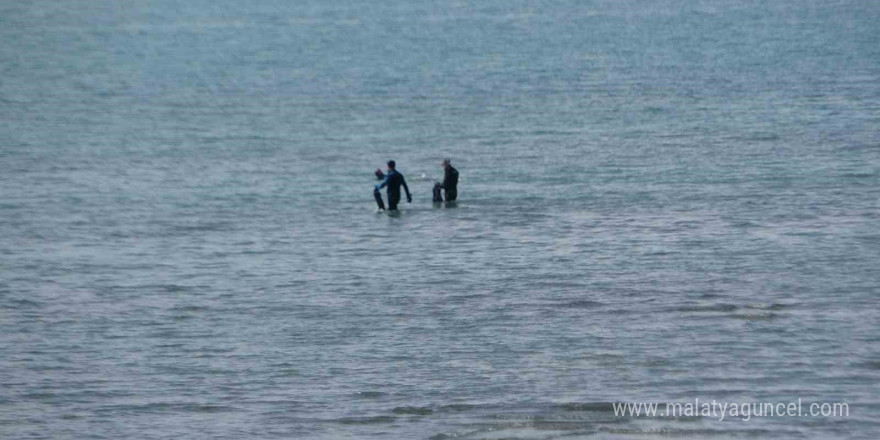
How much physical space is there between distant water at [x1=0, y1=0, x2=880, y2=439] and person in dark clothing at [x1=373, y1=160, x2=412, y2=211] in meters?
0.59

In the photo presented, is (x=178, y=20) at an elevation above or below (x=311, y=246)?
above

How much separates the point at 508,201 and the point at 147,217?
A: 1035cm

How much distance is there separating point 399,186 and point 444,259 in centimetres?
642

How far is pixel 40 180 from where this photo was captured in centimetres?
4862

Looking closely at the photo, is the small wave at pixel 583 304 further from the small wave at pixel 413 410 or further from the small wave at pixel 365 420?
the small wave at pixel 365 420

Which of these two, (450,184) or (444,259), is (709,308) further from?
(450,184)

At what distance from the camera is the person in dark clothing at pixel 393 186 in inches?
1503

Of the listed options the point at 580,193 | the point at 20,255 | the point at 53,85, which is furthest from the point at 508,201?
the point at 53,85

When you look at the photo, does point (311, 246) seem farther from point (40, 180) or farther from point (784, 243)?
point (40, 180)

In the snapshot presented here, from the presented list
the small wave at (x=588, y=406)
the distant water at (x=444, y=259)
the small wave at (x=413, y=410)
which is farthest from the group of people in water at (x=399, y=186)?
the small wave at (x=588, y=406)

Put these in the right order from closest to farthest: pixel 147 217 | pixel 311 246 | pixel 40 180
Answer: pixel 311 246
pixel 147 217
pixel 40 180

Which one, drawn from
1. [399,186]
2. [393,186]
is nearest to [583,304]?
[393,186]

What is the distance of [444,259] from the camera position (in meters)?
33.0

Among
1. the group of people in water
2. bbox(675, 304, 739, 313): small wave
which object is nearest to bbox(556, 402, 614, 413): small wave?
bbox(675, 304, 739, 313): small wave
